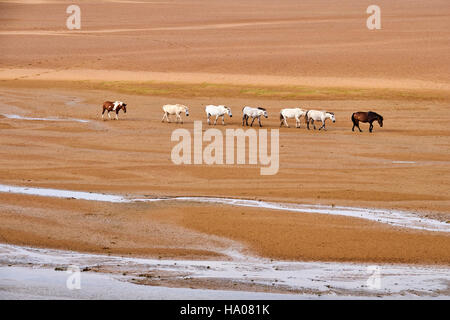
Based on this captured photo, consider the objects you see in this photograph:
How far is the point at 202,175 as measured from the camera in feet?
68.8

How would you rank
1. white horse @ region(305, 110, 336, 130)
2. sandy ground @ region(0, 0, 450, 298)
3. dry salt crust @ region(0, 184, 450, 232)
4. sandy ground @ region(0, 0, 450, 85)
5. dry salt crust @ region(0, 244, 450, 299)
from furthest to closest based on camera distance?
sandy ground @ region(0, 0, 450, 85)
white horse @ region(305, 110, 336, 130)
dry salt crust @ region(0, 184, 450, 232)
sandy ground @ region(0, 0, 450, 298)
dry salt crust @ region(0, 244, 450, 299)

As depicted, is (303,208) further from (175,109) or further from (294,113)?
(175,109)

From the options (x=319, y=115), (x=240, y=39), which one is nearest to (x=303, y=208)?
(x=319, y=115)

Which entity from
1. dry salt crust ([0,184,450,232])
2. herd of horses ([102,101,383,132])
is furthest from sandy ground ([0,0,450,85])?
dry salt crust ([0,184,450,232])

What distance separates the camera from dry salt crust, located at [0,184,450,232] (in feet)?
52.9

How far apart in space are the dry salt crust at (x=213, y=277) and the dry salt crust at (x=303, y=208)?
115 inches

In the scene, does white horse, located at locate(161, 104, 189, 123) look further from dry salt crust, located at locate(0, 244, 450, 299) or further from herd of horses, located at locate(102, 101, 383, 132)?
dry salt crust, located at locate(0, 244, 450, 299)

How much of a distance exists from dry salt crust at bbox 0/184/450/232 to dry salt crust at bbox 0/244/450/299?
115 inches

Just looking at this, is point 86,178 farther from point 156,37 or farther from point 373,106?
point 156,37

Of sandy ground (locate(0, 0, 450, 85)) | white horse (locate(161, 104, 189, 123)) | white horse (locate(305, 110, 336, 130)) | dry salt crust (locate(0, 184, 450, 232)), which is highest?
sandy ground (locate(0, 0, 450, 85))

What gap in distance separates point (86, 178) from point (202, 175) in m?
2.62

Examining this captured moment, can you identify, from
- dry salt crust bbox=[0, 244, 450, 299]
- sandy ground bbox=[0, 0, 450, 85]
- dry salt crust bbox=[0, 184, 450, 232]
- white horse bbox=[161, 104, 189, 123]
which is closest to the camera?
dry salt crust bbox=[0, 244, 450, 299]

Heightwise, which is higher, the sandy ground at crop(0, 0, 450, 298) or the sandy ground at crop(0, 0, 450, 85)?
the sandy ground at crop(0, 0, 450, 85)

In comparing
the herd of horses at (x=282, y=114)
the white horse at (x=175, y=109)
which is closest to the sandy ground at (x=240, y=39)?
the herd of horses at (x=282, y=114)
